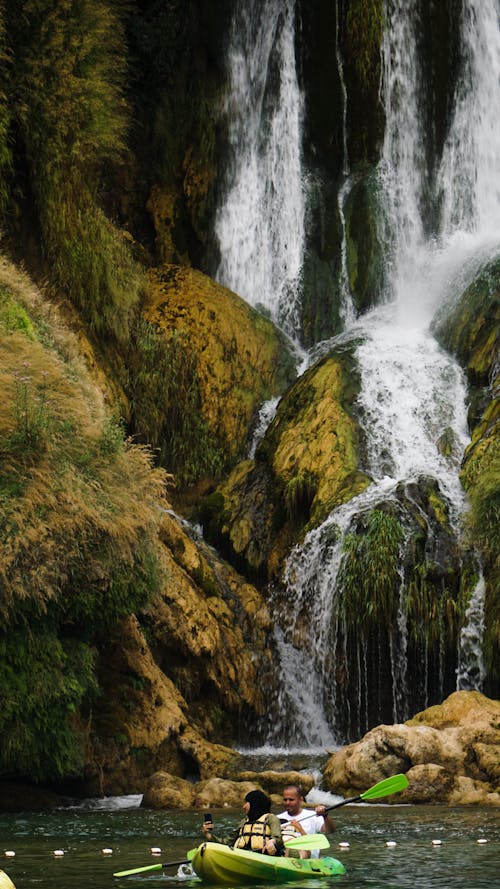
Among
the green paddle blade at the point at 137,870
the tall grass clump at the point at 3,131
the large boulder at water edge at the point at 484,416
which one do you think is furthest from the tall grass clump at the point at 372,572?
the green paddle blade at the point at 137,870

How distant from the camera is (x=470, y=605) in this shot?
17625 millimetres

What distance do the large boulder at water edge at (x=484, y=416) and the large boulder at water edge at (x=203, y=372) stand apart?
3.82 metres

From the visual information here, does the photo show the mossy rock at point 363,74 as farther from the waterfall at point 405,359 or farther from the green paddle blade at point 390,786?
the green paddle blade at point 390,786

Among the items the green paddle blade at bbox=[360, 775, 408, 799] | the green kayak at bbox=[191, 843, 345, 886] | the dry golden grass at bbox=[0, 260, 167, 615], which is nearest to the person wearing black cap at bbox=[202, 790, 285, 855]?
the green kayak at bbox=[191, 843, 345, 886]

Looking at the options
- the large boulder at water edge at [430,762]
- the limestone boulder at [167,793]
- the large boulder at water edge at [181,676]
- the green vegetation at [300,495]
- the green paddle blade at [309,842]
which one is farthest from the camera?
the green vegetation at [300,495]

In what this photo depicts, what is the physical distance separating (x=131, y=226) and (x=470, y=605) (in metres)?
13.7

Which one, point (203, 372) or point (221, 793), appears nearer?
point (221, 793)

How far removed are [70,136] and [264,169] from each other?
8578mm

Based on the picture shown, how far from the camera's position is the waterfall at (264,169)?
2839cm

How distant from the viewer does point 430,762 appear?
Answer: 561 inches

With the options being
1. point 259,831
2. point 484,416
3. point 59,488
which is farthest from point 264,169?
point 259,831

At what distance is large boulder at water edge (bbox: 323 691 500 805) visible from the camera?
13.9 metres

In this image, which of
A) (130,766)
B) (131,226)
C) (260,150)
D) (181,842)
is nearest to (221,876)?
(181,842)

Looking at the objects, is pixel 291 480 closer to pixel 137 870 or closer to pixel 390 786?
pixel 390 786
